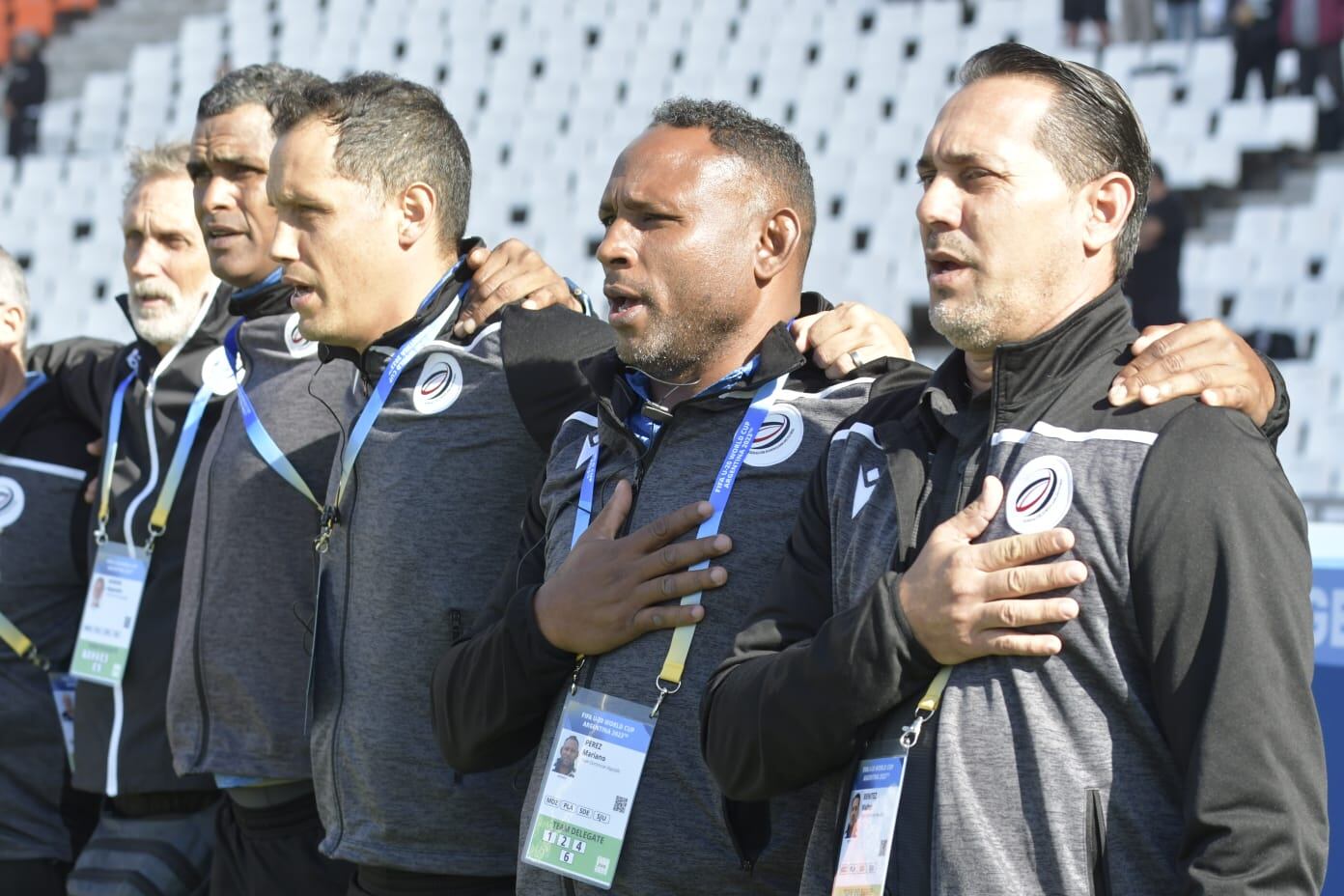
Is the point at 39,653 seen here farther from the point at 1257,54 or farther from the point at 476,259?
the point at 1257,54

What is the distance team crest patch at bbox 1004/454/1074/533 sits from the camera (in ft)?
5.25

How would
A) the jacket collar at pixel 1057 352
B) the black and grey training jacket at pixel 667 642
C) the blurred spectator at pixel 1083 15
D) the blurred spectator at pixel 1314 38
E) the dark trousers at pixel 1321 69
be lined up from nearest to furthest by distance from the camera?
the jacket collar at pixel 1057 352 < the black and grey training jacket at pixel 667 642 < the blurred spectator at pixel 1314 38 < the dark trousers at pixel 1321 69 < the blurred spectator at pixel 1083 15

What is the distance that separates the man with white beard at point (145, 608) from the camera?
10.3 ft

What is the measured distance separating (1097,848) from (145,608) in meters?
2.17

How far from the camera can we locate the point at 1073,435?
1.64 meters

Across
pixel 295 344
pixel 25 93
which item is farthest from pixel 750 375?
pixel 25 93

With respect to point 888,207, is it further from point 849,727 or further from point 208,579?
point 849,727

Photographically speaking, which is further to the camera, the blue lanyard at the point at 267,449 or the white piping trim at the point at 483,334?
the blue lanyard at the point at 267,449

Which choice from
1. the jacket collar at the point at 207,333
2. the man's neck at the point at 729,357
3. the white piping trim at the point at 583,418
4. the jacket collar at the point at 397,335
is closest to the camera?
the man's neck at the point at 729,357

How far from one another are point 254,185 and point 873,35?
30.3 feet

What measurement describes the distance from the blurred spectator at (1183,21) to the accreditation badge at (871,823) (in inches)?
395

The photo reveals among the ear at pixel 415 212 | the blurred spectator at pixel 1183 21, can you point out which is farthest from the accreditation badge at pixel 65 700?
the blurred spectator at pixel 1183 21

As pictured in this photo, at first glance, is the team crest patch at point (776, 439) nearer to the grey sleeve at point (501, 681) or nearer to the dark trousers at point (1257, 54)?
the grey sleeve at point (501, 681)

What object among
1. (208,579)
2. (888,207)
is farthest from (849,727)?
(888,207)
